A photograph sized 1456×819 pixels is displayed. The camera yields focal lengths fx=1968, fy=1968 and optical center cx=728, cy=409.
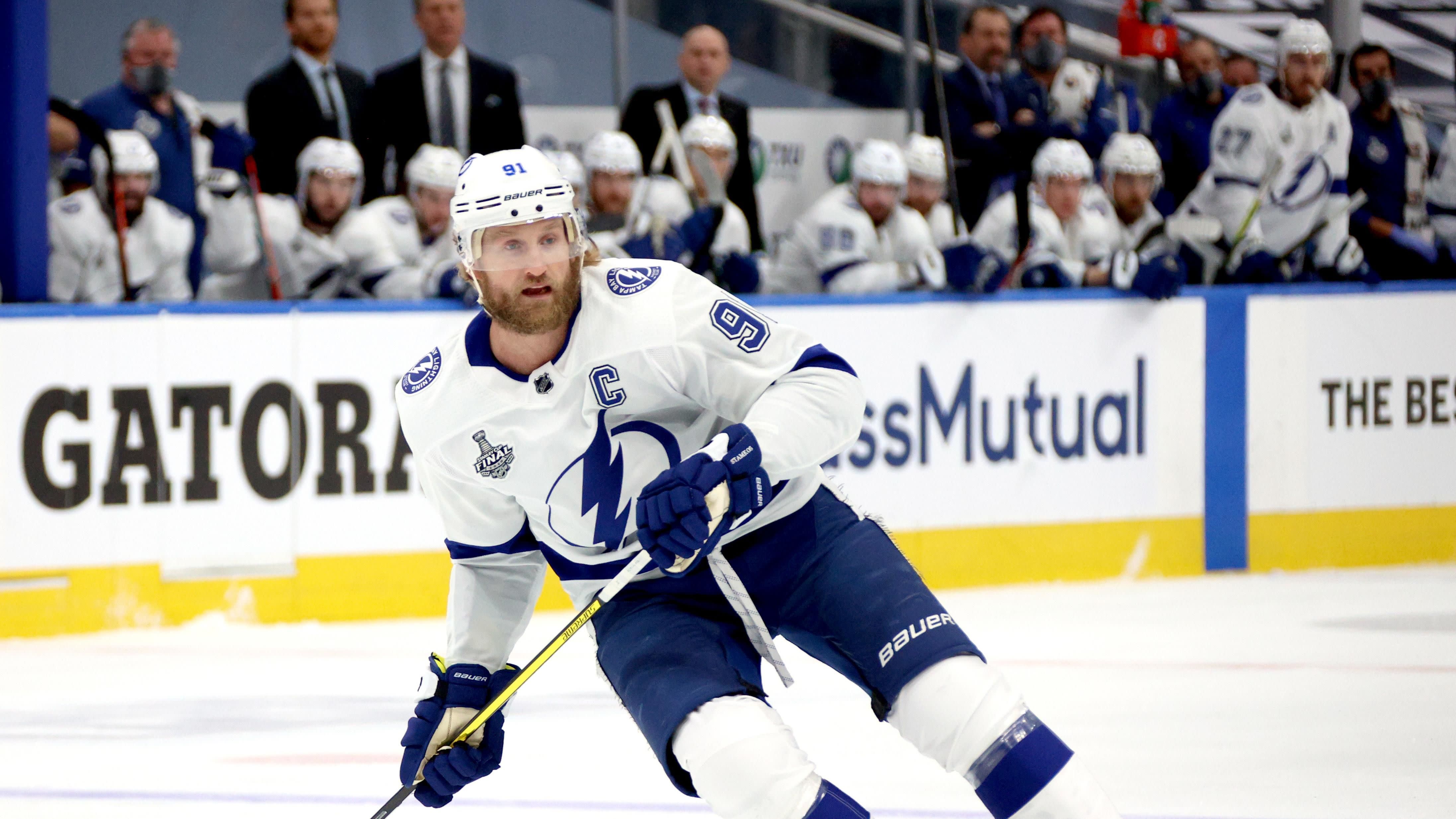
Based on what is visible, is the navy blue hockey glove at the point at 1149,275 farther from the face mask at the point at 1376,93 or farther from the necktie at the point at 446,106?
the necktie at the point at 446,106

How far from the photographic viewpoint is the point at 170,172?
6.72 meters

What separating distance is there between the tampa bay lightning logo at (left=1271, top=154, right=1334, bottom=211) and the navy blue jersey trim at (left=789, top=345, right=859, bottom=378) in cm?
567

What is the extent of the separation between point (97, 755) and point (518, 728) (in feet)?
3.15

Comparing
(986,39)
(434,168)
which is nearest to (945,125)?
(986,39)

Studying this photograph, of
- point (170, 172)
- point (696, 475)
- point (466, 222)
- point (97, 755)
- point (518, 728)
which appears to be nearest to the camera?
point (696, 475)

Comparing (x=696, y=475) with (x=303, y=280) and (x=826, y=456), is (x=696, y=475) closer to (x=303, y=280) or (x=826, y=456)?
(x=826, y=456)

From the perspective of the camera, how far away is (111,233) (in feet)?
21.2

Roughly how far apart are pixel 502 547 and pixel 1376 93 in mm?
6623

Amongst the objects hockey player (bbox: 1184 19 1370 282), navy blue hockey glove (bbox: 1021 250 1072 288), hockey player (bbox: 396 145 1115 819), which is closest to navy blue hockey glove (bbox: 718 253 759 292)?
navy blue hockey glove (bbox: 1021 250 1072 288)

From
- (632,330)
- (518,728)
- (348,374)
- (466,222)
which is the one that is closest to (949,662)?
(632,330)

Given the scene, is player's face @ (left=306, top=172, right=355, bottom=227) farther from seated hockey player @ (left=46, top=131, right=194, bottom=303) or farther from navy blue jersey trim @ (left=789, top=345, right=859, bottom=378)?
navy blue jersey trim @ (left=789, top=345, right=859, bottom=378)

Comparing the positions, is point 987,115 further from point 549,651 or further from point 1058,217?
point 549,651

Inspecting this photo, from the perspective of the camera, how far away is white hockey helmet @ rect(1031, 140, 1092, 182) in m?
7.99

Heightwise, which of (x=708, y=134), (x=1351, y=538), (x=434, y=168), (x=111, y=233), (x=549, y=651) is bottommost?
(x=1351, y=538)
